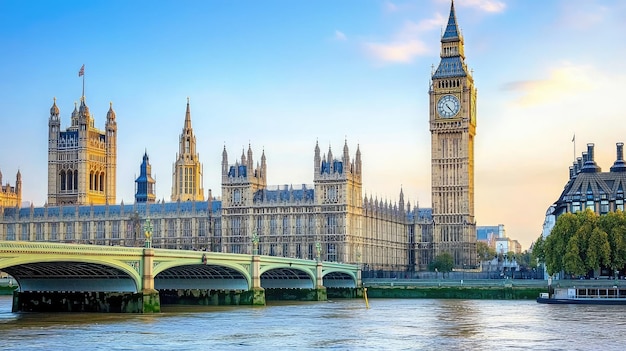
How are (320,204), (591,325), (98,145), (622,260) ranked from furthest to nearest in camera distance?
(98,145), (320,204), (622,260), (591,325)

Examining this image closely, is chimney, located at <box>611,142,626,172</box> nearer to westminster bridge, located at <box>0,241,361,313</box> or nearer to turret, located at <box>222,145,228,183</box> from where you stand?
westminster bridge, located at <box>0,241,361,313</box>

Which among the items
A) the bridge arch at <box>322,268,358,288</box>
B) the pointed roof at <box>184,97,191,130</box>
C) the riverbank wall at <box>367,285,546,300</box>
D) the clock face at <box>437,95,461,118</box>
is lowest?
the riverbank wall at <box>367,285,546,300</box>

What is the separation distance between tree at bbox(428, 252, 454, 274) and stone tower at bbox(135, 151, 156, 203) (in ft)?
173

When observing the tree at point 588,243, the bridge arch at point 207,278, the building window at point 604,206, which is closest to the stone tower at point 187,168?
the building window at point 604,206

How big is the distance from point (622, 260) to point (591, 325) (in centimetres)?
3280

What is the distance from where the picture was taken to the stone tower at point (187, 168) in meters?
160

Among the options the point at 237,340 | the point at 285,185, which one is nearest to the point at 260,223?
the point at 285,185

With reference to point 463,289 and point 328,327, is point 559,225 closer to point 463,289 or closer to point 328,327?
point 463,289

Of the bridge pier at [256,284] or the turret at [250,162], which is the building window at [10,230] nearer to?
the turret at [250,162]

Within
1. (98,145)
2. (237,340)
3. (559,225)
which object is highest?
(98,145)

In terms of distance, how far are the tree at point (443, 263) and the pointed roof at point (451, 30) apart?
94.6ft

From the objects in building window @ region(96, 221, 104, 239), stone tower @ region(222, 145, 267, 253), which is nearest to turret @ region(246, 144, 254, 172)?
stone tower @ region(222, 145, 267, 253)

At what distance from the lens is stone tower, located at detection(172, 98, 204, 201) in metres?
160

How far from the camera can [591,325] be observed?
197 feet
